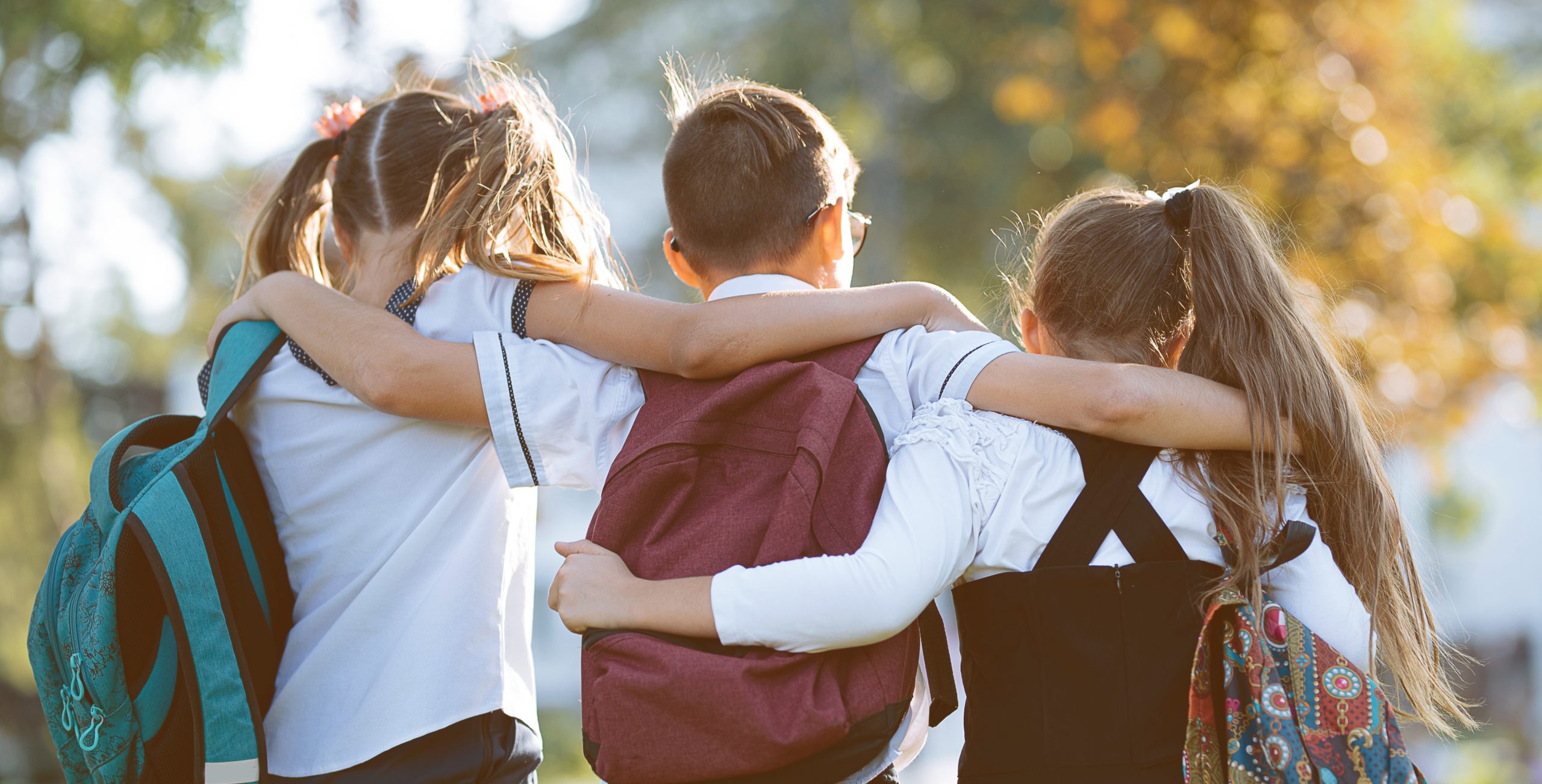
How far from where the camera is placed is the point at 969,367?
5.74 ft

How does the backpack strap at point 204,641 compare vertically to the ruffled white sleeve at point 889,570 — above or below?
below

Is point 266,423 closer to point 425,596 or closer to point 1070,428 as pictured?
point 425,596

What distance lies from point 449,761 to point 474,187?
965mm

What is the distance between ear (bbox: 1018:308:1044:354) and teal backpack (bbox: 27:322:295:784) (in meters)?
1.33

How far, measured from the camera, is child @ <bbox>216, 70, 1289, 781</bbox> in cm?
170

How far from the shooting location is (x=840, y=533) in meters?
1.63

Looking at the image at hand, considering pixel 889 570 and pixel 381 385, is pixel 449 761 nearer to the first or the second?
pixel 381 385

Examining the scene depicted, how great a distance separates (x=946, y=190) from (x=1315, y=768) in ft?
34.1

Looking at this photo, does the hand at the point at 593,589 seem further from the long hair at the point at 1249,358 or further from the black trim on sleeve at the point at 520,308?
the long hair at the point at 1249,358

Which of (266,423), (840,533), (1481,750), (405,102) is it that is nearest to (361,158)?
(405,102)

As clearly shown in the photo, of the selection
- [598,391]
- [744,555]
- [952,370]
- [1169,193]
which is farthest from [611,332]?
[1169,193]

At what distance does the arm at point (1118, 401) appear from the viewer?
1660 millimetres

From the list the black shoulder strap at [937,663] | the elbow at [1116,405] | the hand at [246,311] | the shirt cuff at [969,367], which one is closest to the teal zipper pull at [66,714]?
the hand at [246,311]

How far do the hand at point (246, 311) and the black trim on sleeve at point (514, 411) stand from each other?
1.60 ft
